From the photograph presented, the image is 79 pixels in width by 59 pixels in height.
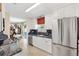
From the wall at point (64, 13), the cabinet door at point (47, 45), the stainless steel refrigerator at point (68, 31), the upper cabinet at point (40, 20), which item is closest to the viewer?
the stainless steel refrigerator at point (68, 31)

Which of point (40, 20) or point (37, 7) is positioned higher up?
point (37, 7)

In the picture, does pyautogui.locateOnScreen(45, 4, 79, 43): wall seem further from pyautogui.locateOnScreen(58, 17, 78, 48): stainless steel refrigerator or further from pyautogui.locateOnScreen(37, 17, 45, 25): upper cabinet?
pyautogui.locateOnScreen(37, 17, 45, 25): upper cabinet

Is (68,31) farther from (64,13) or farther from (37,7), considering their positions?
(37,7)

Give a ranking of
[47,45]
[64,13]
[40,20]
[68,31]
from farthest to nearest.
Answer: [40,20] < [47,45] < [64,13] < [68,31]

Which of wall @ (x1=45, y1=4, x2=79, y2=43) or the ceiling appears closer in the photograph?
wall @ (x1=45, y1=4, x2=79, y2=43)

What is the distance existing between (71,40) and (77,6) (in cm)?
118

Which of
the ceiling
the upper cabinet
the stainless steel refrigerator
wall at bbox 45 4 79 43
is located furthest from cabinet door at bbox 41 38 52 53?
the upper cabinet

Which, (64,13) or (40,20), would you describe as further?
(40,20)

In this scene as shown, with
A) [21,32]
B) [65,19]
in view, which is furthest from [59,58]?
[21,32]

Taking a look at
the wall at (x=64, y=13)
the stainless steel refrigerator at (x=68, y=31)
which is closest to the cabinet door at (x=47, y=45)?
the wall at (x=64, y=13)

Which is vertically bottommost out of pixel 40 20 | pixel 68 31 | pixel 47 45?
pixel 47 45

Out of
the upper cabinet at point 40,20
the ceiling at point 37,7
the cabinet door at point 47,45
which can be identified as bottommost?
the cabinet door at point 47,45

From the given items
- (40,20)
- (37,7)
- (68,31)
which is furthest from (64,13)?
(40,20)

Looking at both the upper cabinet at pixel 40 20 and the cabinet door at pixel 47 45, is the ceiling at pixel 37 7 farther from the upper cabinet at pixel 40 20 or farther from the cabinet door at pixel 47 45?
the cabinet door at pixel 47 45
